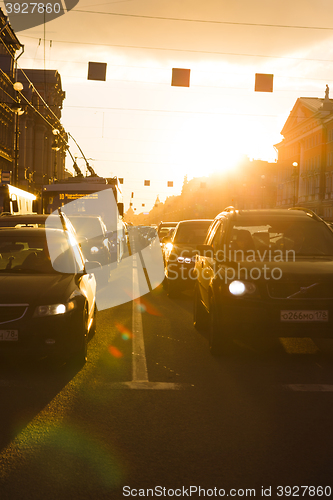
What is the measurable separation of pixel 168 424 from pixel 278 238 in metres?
3.99

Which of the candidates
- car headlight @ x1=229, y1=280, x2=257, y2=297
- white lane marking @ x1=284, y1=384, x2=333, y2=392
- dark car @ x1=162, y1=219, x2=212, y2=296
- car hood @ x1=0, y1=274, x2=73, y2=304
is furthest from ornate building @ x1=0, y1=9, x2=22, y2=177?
white lane marking @ x1=284, y1=384, x2=333, y2=392

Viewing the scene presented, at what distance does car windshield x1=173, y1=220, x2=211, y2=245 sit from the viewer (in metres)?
14.9

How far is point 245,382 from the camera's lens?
6.04 metres

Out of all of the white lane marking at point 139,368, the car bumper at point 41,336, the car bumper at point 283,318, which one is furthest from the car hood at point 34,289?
the car bumper at point 283,318

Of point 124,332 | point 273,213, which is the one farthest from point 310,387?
point 124,332

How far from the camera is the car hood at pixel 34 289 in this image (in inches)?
239

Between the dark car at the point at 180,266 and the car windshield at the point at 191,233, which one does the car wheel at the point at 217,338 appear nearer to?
the dark car at the point at 180,266

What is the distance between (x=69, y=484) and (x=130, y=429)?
107 centimetres

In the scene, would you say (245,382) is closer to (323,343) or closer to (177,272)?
(323,343)

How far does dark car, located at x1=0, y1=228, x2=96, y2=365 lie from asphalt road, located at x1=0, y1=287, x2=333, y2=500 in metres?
0.37

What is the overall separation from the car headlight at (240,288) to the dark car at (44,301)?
66.7 inches

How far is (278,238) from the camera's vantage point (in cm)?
802

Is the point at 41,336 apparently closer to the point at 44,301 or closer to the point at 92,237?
the point at 44,301

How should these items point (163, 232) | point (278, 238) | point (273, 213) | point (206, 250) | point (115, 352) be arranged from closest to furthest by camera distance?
point (115, 352) < point (278, 238) < point (206, 250) < point (273, 213) < point (163, 232)
